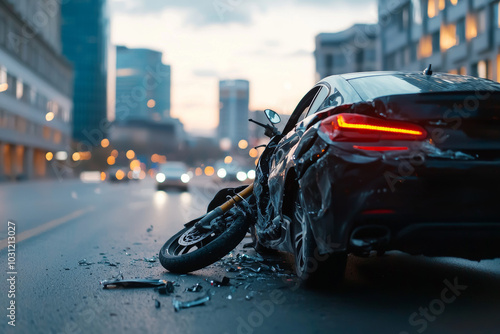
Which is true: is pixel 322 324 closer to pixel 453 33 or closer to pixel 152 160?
pixel 453 33

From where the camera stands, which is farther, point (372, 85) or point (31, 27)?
point (31, 27)

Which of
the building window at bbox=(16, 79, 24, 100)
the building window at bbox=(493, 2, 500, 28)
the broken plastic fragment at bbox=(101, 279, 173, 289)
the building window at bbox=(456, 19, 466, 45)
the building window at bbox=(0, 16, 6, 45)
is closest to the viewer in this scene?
the broken plastic fragment at bbox=(101, 279, 173, 289)

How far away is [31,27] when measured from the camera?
61.8m

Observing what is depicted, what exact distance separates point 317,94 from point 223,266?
194 centimetres

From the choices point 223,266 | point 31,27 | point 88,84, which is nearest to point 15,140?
point 31,27

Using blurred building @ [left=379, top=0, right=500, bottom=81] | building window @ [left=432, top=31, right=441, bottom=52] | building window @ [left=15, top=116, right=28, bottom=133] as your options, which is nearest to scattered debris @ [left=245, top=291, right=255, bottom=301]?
blurred building @ [left=379, top=0, right=500, bottom=81]

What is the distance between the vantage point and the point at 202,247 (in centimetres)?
526

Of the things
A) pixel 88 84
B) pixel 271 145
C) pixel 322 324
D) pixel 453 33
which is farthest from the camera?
pixel 88 84

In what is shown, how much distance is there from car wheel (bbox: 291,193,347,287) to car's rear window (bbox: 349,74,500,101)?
953 mm

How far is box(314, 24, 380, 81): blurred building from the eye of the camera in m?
82.6

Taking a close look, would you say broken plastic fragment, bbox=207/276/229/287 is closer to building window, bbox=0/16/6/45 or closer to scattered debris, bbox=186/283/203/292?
scattered debris, bbox=186/283/203/292

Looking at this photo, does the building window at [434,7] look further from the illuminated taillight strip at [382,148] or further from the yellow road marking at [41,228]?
the illuminated taillight strip at [382,148]

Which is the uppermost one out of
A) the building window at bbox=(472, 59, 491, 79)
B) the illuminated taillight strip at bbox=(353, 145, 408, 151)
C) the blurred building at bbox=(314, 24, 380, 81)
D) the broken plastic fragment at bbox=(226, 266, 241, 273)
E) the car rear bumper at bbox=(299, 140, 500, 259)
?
the blurred building at bbox=(314, 24, 380, 81)

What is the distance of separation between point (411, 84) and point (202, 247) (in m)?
2.25
